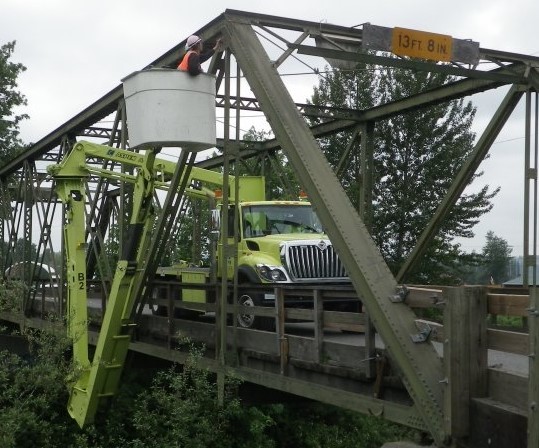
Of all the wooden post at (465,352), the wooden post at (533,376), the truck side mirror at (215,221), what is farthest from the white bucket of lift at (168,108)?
the wooden post at (533,376)

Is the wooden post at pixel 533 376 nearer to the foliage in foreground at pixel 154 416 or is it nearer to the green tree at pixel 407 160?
the foliage in foreground at pixel 154 416

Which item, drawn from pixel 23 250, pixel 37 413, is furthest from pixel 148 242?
pixel 23 250

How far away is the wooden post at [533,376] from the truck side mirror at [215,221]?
877 centimetres

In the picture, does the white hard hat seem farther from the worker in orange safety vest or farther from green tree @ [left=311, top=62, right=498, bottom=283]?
green tree @ [left=311, top=62, right=498, bottom=283]

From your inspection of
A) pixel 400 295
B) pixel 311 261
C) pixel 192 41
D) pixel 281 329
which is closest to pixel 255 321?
pixel 281 329

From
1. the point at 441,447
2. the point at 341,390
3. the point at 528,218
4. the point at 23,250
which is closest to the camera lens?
the point at 441,447

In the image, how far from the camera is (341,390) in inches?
419

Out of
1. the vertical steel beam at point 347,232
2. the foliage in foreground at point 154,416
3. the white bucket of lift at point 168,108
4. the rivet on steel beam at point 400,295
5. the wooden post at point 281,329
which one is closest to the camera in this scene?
the vertical steel beam at point 347,232

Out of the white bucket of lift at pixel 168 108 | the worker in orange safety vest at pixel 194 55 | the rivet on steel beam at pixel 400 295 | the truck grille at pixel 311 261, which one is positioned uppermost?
the worker in orange safety vest at pixel 194 55

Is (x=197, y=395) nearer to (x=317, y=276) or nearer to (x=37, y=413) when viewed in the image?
(x=317, y=276)

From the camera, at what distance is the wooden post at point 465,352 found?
8062mm

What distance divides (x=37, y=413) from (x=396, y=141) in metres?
18.5

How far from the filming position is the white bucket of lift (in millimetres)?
11688

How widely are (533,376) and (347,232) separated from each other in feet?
10.1
